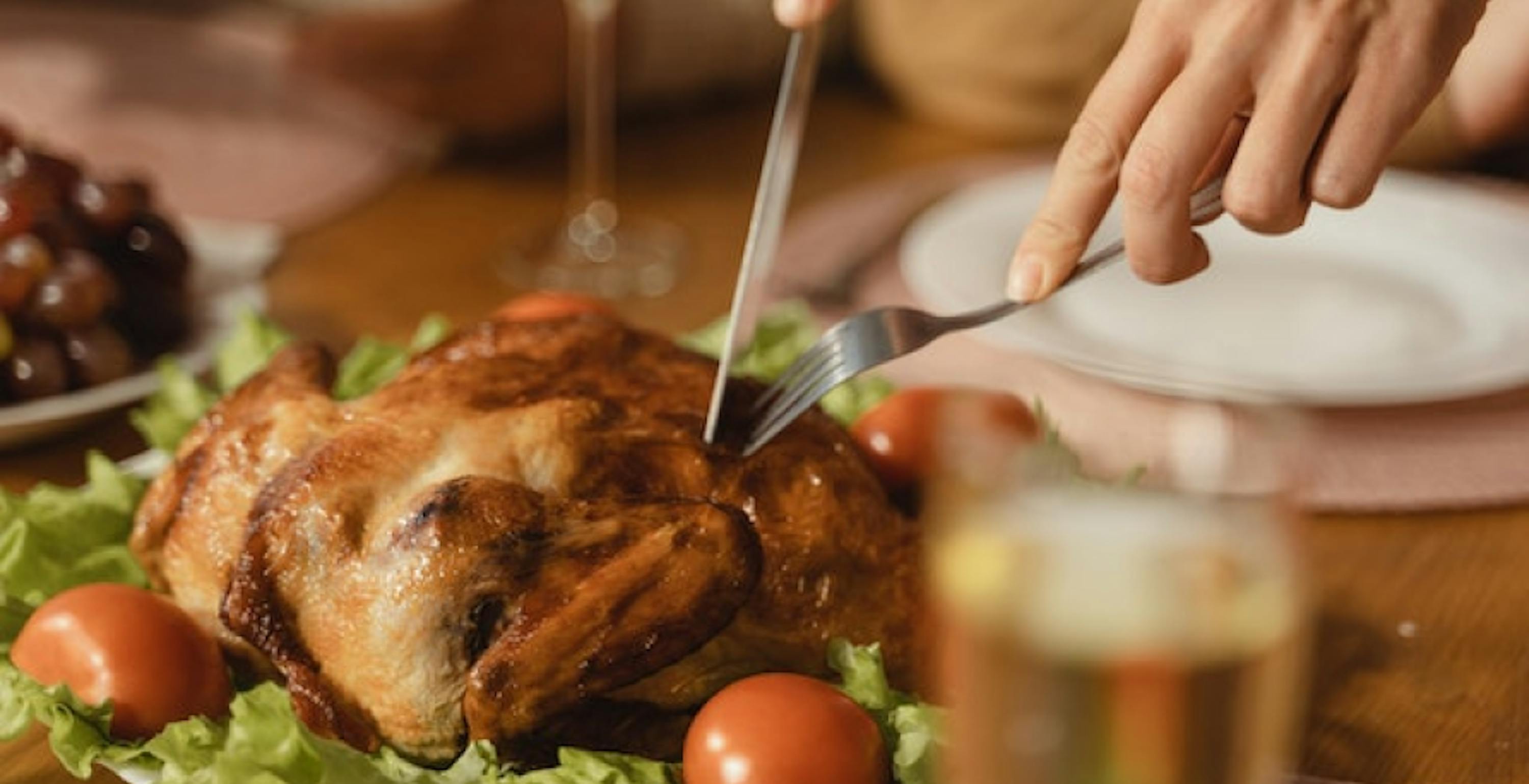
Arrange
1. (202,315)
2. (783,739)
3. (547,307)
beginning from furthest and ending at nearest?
(202,315)
(547,307)
(783,739)

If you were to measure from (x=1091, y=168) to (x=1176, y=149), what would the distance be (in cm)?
5

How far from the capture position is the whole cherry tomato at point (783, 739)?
0.98 m

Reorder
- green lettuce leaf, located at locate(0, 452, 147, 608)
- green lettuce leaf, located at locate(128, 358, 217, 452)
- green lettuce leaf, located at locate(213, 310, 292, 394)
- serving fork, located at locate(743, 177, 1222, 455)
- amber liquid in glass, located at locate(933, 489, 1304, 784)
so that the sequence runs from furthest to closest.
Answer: green lettuce leaf, located at locate(213, 310, 292, 394) < green lettuce leaf, located at locate(128, 358, 217, 452) < green lettuce leaf, located at locate(0, 452, 147, 608) < serving fork, located at locate(743, 177, 1222, 455) < amber liquid in glass, located at locate(933, 489, 1304, 784)

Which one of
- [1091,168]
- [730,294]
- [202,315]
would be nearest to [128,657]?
[1091,168]

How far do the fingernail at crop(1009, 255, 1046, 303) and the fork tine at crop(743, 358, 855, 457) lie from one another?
0.10 meters

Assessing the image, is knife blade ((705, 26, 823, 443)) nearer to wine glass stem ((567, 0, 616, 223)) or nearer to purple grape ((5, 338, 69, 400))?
purple grape ((5, 338, 69, 400))

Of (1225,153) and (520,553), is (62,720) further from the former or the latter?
(1225,153)

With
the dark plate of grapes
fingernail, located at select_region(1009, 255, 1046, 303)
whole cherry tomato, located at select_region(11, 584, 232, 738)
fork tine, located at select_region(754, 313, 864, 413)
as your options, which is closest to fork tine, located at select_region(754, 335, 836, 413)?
fork tine, located at select_region(754, 313, 864, 413)

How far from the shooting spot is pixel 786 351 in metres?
1.54

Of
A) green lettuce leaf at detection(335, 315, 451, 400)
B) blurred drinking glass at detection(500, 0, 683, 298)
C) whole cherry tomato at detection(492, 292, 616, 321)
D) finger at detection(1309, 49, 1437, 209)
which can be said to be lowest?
blurred drinking glass at detection(500, 0, 683, 298)

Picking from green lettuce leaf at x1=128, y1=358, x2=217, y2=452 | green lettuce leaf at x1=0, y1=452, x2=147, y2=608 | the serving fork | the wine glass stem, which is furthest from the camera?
the wine glass stem

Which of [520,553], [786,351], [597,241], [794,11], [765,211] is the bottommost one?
[597,241]

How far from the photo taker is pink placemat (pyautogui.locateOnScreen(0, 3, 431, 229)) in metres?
2.15

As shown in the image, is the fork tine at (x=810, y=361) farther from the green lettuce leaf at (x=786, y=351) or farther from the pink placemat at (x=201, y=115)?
the pink placemat at (x=201, y=115)
